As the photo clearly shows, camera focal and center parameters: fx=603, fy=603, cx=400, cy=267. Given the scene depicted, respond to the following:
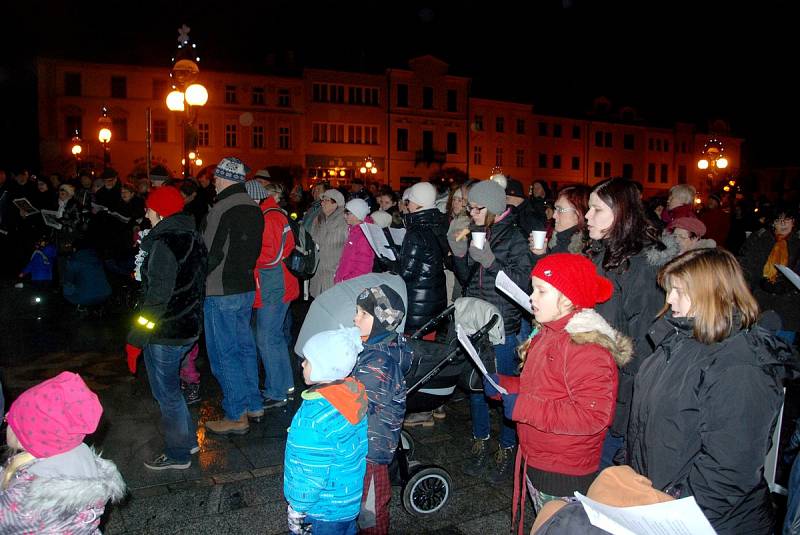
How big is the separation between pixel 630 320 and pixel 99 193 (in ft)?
34.7

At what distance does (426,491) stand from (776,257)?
560 cm

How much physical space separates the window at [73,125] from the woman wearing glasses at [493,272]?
154 feet

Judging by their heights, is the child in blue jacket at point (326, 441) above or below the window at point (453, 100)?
below

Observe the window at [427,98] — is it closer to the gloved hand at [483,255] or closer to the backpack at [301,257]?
the backpack at [301,257]

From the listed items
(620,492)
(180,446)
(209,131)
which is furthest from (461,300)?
(209,131)

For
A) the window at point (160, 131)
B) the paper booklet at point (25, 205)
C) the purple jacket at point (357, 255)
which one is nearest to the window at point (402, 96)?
the window at point (160, 131)

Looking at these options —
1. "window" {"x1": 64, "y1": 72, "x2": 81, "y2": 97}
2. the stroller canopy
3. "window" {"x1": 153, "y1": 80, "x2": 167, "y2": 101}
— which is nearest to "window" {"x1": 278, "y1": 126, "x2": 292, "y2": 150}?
"window" {"x1": 153, "y1": 80, "x2": 167, "y2": 101}

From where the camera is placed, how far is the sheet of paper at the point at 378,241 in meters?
6.46

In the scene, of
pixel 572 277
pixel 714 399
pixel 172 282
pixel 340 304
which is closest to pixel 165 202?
pixel 172 282

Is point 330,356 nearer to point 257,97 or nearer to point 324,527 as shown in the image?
point 324,527

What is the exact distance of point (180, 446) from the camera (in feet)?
16.3

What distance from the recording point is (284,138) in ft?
160

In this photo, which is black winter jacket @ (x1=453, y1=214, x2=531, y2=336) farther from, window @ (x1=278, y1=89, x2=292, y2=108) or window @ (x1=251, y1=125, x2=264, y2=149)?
window @ (x1=278, y1=89, x2=292, y2=108)

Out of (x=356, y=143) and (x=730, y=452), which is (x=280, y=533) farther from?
(x=356, y=143)
